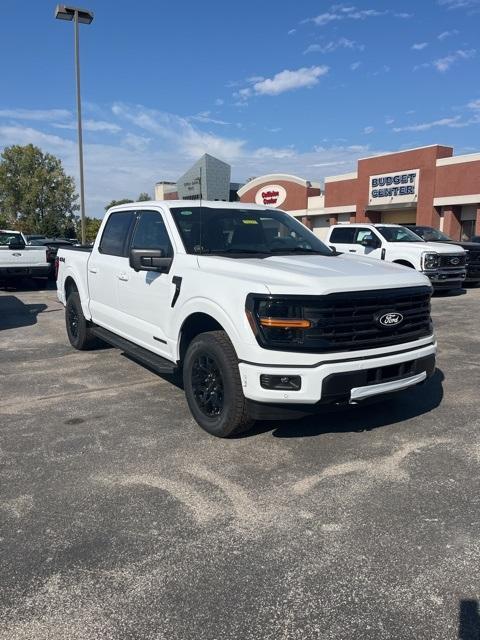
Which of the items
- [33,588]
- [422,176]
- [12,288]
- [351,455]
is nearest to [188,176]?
[351,455]

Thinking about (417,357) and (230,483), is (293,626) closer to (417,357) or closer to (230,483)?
(230,483)

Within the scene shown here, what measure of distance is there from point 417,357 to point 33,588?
3.20 meters

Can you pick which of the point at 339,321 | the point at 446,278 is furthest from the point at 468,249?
the point at 339,321

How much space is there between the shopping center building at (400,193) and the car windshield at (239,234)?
24.9 meters

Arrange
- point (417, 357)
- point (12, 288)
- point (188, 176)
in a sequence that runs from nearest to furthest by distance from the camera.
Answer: point (417, 357) < point (188, 176) < point (12, 288)

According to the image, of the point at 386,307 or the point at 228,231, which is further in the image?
the point at 228,231

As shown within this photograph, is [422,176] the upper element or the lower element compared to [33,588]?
upper

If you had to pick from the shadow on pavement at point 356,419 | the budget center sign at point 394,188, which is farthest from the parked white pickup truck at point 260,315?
the budget center sign at point 394,188

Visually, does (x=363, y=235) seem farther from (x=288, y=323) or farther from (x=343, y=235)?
(x=288, y=323)

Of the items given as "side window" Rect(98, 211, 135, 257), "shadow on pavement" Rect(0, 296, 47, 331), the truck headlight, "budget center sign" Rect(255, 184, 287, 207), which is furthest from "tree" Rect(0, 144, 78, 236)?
"side window" Rect(98, 211, 135, 257)

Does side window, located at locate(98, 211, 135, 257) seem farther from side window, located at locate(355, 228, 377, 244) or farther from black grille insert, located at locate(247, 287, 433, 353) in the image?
side window, located at locate(355, 228, 377, 244)

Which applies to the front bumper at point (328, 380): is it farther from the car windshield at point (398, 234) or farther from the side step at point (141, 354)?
the car windshield at point (398, 234)

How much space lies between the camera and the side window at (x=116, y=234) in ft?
20.7

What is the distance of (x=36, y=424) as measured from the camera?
16.1 feet
